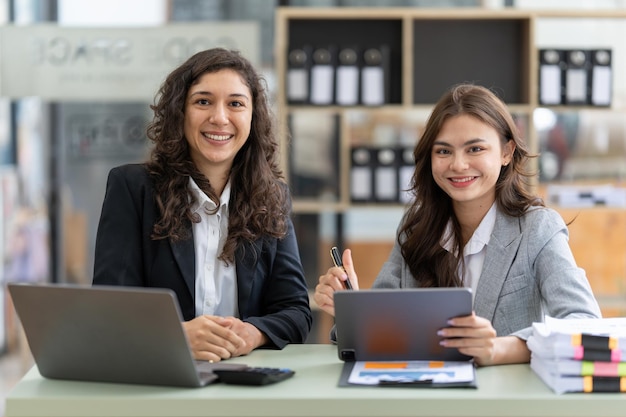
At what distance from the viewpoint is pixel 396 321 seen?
1783 mm

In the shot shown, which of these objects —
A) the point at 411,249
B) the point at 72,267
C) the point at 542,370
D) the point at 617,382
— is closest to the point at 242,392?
the point at 542,370

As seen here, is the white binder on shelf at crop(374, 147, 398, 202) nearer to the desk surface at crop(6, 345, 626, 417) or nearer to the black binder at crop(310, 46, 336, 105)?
the black binder at crop(310, 46, 336, 105)

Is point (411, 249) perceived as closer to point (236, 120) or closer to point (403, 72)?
point (236, 120)

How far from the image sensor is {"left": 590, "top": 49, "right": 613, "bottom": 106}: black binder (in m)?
4.63

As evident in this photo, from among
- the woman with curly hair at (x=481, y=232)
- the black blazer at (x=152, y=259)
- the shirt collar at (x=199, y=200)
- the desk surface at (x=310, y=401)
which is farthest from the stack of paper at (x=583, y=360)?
the shirt collar at (x=199, y=200)

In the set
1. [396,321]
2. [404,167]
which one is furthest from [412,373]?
[404,167]

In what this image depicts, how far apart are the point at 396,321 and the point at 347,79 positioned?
299 cm

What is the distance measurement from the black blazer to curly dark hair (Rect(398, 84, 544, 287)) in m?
0.33

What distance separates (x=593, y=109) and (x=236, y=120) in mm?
2853

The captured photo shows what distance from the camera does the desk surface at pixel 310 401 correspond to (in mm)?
1612

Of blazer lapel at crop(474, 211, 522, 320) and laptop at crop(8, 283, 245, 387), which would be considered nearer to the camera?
laptop at crop(8, 283, 245, 387)

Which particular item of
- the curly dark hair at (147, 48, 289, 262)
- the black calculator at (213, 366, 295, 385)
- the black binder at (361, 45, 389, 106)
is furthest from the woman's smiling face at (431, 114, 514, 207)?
the black binder at (361, 45, 389, 106)

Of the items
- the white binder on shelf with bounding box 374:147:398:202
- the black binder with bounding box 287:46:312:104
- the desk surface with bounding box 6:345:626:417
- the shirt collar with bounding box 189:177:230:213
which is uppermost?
the black binder with bounding box 287:46:312:104

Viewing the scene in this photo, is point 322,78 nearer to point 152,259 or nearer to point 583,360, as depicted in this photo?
point 152,259
